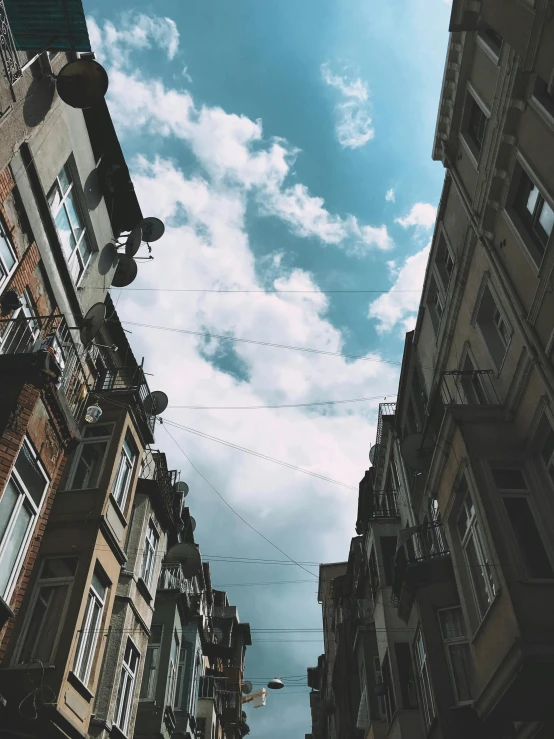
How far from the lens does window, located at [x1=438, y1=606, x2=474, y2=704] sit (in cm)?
1327

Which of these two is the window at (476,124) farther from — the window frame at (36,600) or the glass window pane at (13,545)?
the window frame at (36,600)

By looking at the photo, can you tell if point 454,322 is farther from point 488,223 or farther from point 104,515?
point 104,515

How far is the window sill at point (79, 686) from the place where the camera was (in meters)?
10.8

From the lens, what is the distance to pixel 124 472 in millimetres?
15594

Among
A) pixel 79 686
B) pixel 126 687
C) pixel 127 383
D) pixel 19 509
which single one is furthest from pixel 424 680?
pixel 127 383

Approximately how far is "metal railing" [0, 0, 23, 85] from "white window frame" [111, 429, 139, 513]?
9070mm

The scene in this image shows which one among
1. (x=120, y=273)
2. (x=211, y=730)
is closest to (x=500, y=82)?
(x=120, y=273)

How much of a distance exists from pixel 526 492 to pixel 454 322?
6091mm

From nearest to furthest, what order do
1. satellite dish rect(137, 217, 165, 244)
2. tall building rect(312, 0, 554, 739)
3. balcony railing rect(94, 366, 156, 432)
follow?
tall building rect(312, 0, 554, 739) → balcony railing rect(94, 366, 156, 432) → satellite dish rect(137, 217, 165, 244)

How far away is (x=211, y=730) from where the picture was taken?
91.2 feet

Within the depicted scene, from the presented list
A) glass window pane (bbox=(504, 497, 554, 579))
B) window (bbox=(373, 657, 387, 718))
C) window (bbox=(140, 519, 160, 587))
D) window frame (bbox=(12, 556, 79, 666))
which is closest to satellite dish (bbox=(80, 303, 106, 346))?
window frame (bbox=(12, 556, 79, 666))

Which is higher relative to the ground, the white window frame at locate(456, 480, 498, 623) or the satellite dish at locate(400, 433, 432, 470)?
the satellite dish at locate(400, 433, 432, 470)

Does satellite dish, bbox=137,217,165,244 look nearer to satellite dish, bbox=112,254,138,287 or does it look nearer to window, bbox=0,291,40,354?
satellite dish, bbox=112,254,138,287

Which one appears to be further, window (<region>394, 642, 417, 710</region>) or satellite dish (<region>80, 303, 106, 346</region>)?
window (<region>394, 642, 417, 710</region>)
